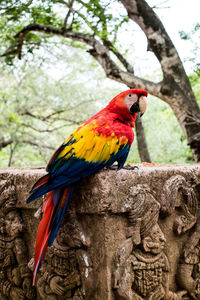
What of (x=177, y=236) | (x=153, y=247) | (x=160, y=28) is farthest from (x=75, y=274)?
(x=160, y=28)

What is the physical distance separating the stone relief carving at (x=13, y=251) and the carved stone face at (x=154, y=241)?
37.6 inches

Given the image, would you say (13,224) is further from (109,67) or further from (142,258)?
(109,67)

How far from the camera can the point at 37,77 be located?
346 inches

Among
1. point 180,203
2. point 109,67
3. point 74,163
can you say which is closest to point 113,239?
point 74,163

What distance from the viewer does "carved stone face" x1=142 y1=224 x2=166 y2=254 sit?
2.13 meters

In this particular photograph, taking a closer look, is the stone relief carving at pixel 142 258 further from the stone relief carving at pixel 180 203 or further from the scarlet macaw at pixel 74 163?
the scarlet macaw at pixel 74 163

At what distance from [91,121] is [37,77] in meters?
7.13

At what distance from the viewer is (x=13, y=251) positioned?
2.51 meters

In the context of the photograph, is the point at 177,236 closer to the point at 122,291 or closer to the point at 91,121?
the point at 122,291

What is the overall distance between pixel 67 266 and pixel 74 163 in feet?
2.47

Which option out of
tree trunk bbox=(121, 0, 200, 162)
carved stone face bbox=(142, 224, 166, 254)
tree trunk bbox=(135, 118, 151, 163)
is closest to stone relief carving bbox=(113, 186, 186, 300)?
carved stone face bbox=(142, 224, 166, 254)

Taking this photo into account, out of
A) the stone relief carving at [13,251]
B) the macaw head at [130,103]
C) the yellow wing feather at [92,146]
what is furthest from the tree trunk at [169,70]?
the stone relief carving at [13,251]

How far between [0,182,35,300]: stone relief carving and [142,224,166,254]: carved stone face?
96cm

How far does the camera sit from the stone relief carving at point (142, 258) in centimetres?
199
